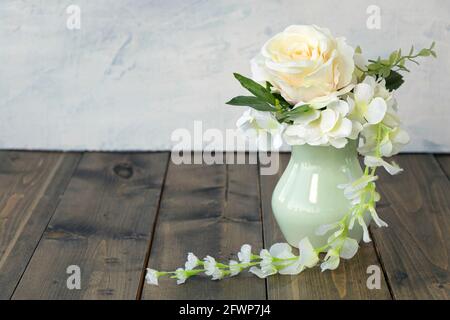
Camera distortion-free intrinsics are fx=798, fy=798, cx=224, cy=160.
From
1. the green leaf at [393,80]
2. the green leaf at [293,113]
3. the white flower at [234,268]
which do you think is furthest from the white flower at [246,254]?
the green leaf at [393,80]

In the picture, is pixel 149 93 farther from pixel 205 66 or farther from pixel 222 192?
pixel 222 192

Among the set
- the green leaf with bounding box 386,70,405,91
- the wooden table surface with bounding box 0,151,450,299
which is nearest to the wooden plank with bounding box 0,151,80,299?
the wooden table surface with bounding box 0,151,450,299

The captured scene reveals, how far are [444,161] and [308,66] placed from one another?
803 mm

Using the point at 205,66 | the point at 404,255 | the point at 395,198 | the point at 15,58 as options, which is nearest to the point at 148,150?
the point at 205,66

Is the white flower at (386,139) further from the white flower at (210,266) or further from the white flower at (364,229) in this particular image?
the white flower at (210,266)

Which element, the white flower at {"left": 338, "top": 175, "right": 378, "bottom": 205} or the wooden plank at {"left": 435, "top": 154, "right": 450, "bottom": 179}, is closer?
the white flower at {"left": 338, "top": 175, "right": 378, "bottom": 205}

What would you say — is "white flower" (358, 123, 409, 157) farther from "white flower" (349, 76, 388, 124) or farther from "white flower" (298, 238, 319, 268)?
"white flower" (298, 238, 319, 268)

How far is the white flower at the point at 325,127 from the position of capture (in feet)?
3.85

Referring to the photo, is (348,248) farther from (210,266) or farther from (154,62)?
(154,62)

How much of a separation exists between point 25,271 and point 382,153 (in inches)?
23.9

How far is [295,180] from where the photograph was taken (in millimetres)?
1309

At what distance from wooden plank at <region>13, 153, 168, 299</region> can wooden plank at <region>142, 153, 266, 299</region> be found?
0.10 ft

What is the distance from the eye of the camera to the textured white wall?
1.81 m

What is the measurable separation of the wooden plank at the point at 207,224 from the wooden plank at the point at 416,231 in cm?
23
